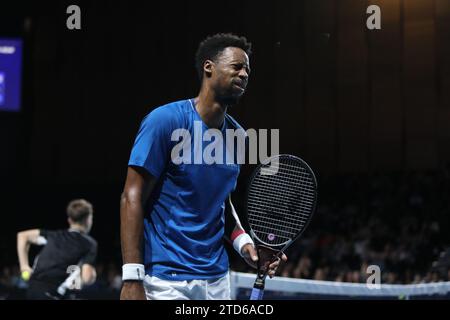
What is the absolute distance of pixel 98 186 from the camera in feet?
42.2

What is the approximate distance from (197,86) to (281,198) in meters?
9.70

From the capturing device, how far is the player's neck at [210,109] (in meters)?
2.50

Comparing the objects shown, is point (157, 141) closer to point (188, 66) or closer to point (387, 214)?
point (387, 214)

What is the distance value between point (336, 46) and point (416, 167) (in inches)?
85.2

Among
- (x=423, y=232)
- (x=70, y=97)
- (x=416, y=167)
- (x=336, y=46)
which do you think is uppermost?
(x=336, y=46)

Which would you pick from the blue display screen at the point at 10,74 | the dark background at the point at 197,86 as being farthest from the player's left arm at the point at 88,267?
the blue display screen at the point at 10,74

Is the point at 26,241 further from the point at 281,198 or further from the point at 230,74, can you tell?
the point at 230,74

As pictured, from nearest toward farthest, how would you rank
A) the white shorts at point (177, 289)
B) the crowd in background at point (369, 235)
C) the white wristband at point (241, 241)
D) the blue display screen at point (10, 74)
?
the white shorts at point (177, 289)
the white wristband at point (241, 241)
the crowd in background at point (369, 235)
the blue display screen at point (10, 74)

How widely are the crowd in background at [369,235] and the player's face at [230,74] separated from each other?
5.67 metres

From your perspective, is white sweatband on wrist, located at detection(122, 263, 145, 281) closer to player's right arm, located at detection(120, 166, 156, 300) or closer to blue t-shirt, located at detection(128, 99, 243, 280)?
player's right arm, located at detection(120, 166, 156, 300)

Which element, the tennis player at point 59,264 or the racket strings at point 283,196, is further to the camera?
the tennis player at point 59,264

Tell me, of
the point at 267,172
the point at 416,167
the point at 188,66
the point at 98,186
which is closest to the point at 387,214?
the point at 416,167

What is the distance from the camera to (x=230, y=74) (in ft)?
8.16

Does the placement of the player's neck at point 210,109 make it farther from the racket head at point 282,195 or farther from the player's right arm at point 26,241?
the player's right arm at point 26,241
